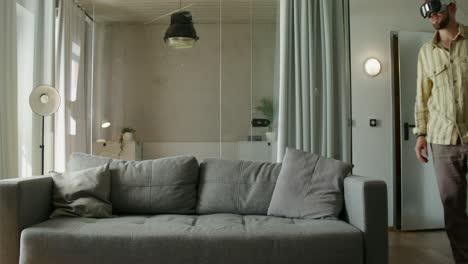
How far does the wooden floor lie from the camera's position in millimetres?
2820

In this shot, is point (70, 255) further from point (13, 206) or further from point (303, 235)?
point (303, 235)

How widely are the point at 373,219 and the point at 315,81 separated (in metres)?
1.85

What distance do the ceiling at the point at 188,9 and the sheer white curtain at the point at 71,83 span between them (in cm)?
23

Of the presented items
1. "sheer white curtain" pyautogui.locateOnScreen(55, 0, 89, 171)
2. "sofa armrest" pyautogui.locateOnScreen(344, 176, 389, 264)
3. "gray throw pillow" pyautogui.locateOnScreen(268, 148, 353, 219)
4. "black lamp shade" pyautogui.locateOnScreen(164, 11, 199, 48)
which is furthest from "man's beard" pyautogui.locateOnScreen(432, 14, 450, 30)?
"sheer white curtain" pyautogui.locateOnScreen(55, 0, 89, 171)

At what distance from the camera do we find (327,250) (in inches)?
74.0

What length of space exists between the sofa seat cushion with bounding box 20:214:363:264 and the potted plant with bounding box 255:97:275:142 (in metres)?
1.86

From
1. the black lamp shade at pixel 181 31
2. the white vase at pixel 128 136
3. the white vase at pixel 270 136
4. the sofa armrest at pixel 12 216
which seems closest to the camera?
the sofa armrest at pixel 12 216

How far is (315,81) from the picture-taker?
3.55 metres

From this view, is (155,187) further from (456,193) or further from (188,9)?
(188,9)

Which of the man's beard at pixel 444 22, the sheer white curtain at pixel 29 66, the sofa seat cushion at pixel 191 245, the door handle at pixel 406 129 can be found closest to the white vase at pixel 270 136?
the door handle at pixel 406 129

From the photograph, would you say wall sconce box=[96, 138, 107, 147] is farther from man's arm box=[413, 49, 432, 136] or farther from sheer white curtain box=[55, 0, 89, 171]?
man's arm box=[413, 49, 432, 136]

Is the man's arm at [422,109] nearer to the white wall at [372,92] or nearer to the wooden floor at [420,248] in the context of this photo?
the wooden floor at [420,248]

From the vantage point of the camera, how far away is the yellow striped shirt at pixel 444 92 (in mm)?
2395

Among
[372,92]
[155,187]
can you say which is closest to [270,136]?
[372,92]
